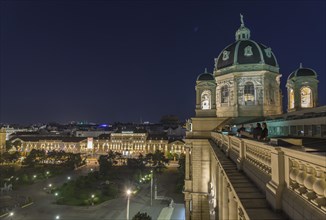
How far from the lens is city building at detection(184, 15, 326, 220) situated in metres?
5.14

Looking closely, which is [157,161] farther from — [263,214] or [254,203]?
[263,214]

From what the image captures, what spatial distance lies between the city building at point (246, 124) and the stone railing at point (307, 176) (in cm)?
4

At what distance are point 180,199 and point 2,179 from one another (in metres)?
45.7

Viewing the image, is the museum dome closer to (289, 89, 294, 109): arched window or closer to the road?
(289, 89, 294, 109): arched window

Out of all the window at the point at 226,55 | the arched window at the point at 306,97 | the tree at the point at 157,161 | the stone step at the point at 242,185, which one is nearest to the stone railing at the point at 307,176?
the stone step at the point at 242,185

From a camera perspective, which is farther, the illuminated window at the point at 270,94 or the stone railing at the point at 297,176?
the illuminated window at the point at 270,94

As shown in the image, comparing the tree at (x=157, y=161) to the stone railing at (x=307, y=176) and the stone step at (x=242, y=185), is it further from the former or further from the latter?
the stone railing at (x=307, y=176)

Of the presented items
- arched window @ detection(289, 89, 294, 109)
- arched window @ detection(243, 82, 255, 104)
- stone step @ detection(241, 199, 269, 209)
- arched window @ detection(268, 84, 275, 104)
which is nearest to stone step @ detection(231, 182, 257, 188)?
stone step @ detection(241, 199, 269, 209)

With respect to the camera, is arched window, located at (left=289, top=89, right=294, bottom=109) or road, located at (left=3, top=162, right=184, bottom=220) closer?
arched window, located at (left=289, top=89, right=294, bottom=109)

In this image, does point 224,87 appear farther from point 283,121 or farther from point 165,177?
point 165,177

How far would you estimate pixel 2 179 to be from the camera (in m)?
68.8

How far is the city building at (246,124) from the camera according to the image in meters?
5.14

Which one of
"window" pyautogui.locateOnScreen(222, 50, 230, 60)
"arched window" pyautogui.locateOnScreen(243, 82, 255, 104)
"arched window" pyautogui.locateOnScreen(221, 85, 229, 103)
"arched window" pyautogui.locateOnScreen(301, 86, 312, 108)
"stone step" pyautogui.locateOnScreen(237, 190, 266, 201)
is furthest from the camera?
"window" pyautogui.locateOnScreen(222, 50, 230, 60)

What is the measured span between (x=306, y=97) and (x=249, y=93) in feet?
20.2
